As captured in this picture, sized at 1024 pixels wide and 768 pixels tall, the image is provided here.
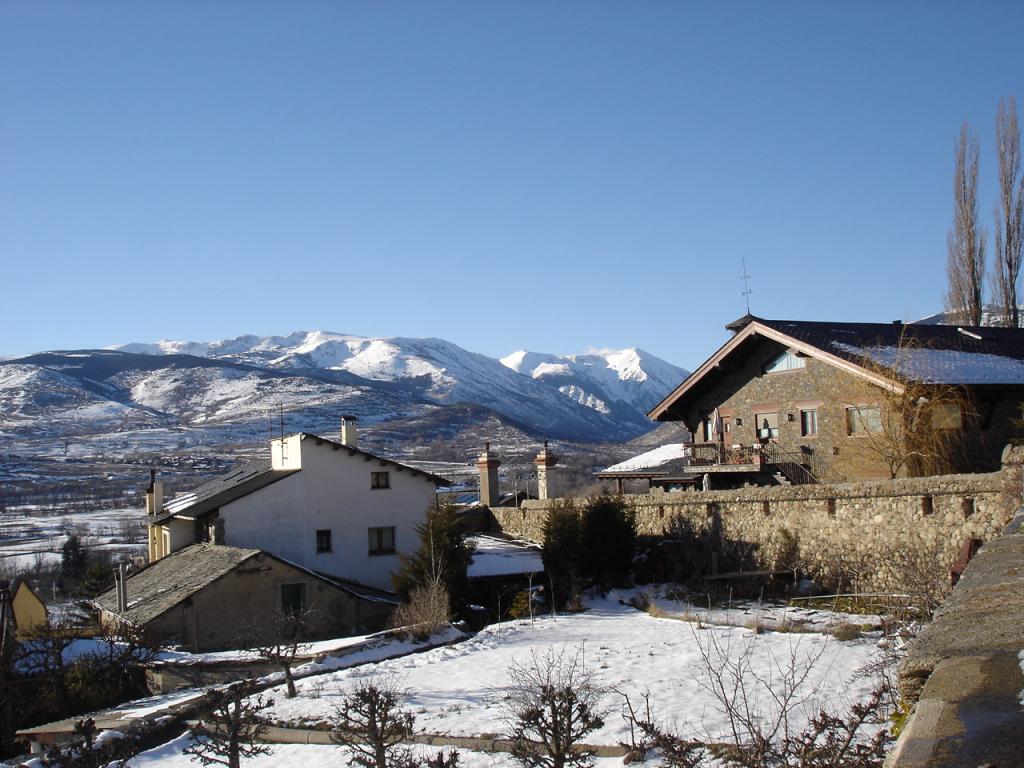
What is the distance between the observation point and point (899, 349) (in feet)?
90.1

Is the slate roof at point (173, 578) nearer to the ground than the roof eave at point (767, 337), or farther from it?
nearer to the ground

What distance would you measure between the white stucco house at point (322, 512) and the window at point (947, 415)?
59.7 feet

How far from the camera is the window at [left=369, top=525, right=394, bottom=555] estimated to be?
35.6 meters

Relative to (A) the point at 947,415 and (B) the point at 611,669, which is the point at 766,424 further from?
(B) the point at 611,669

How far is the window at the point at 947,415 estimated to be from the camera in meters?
25.1

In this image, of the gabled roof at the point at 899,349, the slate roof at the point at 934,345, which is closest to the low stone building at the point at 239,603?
the gabled roof at the point at 899,349

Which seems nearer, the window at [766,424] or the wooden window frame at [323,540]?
the window at [766,424]

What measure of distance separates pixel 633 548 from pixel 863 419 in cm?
742

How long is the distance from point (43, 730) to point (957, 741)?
64.6ft

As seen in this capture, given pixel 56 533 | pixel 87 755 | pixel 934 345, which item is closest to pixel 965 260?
pixel 934 345

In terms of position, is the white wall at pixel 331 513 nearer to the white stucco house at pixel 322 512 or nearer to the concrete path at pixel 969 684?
the white stucco house at pixel 322 512

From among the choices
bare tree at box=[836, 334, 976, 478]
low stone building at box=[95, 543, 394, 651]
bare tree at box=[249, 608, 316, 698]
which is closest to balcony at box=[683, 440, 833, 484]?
bare tree at box=[836, 334, 976, 478]

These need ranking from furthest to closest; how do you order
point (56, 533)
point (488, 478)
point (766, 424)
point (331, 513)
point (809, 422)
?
point (56, 533) → point (488, 478) → point (331, 513) → point (766, 424) → point (809, 422)

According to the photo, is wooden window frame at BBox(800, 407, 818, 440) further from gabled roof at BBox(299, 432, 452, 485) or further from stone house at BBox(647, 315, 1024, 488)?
gabled roof at BBox(299, 432, 452, 485)
